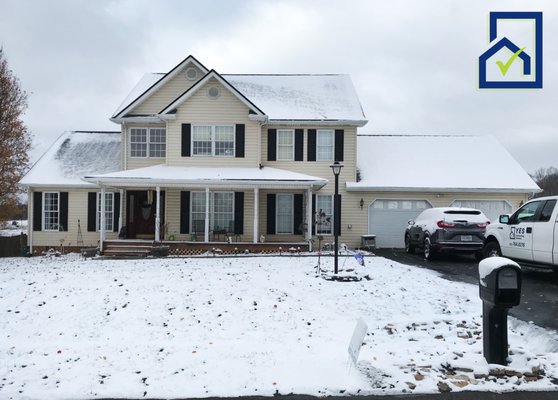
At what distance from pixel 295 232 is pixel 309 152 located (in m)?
3.49

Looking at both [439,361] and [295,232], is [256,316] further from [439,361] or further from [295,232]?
[295,232]

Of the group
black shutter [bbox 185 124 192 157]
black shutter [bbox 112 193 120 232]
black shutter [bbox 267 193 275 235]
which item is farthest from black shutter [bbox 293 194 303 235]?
black shutter [bbox 112 193 120 232]

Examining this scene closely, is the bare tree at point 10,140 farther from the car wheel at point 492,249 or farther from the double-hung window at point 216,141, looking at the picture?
the car wheel at point 492,249

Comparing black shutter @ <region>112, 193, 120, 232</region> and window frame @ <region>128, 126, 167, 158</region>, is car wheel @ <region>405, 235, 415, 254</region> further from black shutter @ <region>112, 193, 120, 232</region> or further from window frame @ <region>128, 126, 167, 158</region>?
black shutter @ <region>112, 193, 120, 232</region>

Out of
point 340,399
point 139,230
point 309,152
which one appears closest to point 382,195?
point 309,152

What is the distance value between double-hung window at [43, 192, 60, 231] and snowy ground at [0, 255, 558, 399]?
9.44 metres

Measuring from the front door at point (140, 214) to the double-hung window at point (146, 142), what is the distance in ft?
5.49

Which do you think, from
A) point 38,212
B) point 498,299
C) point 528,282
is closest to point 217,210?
point 38,212

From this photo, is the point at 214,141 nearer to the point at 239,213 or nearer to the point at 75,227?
the point at 239,213

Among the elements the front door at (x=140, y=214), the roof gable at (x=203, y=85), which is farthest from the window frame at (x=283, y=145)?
the front door at (x=140, y=214)

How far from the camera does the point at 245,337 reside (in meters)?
6.31

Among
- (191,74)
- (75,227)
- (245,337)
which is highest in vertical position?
(191,74)

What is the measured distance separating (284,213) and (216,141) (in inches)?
164

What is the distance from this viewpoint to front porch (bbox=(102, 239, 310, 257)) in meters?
16.1
